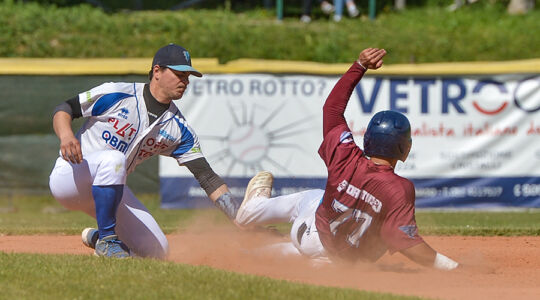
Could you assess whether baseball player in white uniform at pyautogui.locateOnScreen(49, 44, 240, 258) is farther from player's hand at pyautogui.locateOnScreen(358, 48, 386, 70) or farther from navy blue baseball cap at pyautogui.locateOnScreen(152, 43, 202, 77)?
player's hand at pyautogui.locateOnScreen(358, 48, 386, 70)

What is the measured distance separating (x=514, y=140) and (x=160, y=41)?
7712mm

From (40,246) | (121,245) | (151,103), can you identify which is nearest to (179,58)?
(151,103)

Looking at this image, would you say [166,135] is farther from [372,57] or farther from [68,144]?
[372,57]

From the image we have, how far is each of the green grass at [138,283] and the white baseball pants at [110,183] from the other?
1.85 feet

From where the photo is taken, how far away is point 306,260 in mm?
5961

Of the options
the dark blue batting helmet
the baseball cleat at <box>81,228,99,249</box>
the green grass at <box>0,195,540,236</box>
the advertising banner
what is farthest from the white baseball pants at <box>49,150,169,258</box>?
the advertising banner

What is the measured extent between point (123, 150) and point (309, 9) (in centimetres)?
1261

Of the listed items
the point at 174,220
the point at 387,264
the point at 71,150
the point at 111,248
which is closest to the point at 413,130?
the point at 174,220

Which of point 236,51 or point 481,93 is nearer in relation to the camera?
point 481,93

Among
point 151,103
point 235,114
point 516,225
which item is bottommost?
point 516,225

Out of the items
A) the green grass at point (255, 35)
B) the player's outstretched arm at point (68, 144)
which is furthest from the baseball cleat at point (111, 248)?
the green grass at point (255, 35)

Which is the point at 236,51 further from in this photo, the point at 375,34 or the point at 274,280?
the point at 274,280

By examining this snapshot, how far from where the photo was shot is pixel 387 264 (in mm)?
6430

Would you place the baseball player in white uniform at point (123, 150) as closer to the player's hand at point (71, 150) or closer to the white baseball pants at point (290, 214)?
the player's hand at point (71, 150)
